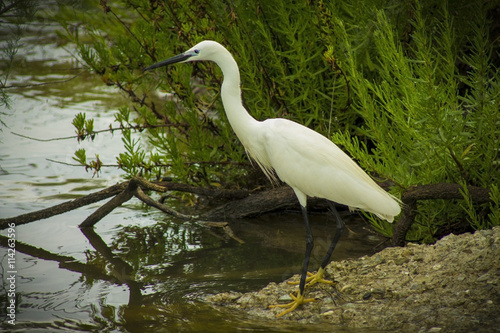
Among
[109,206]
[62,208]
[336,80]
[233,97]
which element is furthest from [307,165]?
[62,208]

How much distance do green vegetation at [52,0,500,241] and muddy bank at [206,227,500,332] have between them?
41cm

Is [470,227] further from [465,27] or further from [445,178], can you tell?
[465,27]

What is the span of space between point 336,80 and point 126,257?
236 centimetres

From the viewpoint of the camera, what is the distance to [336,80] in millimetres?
5125

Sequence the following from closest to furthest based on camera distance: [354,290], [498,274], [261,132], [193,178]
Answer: [498,274]
[354,290]
[261,132]
[193,178]

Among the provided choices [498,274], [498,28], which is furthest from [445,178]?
[498,28]

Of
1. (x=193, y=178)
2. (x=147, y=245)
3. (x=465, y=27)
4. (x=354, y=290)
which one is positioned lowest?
(x=354, y=290)

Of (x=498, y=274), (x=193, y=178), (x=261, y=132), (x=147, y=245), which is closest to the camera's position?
(x=498, y=274)

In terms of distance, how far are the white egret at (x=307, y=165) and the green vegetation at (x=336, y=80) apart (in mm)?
141

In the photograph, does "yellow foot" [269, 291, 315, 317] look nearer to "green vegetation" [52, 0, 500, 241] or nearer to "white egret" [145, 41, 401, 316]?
"white egret" [145, 41, 401, 316]

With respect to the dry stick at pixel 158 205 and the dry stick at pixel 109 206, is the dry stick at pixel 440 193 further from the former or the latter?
the dry stick at pixel 109 206

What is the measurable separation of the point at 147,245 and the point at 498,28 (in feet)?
12.0

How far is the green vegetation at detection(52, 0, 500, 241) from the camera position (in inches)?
157

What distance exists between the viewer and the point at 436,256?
3887 mm
